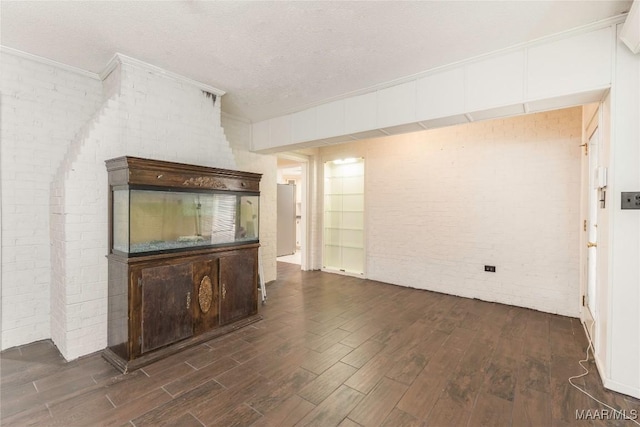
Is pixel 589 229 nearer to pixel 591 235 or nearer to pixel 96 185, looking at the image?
pixel 591 235

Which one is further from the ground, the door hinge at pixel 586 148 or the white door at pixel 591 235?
the door hinge at pixel 586 148

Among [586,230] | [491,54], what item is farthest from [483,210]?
[491,54]

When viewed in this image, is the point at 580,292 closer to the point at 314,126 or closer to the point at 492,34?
the point at 492,34

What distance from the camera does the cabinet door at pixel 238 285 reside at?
3152mm

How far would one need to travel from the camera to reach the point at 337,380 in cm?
228

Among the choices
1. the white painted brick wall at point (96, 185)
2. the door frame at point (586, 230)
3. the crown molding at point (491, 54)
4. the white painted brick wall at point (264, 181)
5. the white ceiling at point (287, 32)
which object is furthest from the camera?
the white painted brick wall at point (264, 181)

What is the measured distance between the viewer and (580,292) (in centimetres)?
355

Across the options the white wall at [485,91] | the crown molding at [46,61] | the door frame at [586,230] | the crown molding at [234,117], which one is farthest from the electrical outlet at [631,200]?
the crown molding at [46,61]

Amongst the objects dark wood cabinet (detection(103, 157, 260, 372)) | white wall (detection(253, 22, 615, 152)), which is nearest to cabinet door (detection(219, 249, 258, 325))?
dark wood cabinet (detection(103, 157, 260, 372))

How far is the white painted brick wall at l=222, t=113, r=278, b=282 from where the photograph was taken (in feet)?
15.1

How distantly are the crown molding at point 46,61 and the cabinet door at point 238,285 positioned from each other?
2.42 metres

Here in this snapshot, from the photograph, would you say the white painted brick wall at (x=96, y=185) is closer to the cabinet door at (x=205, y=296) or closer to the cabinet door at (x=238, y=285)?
the cabinet door at (x=205, y=296)

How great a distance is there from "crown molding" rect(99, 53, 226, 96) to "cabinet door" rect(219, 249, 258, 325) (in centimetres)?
199

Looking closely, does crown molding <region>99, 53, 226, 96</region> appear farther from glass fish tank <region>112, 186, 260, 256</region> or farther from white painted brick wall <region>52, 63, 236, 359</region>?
glass fish tank <region>112, 186, 260, 256</region>
